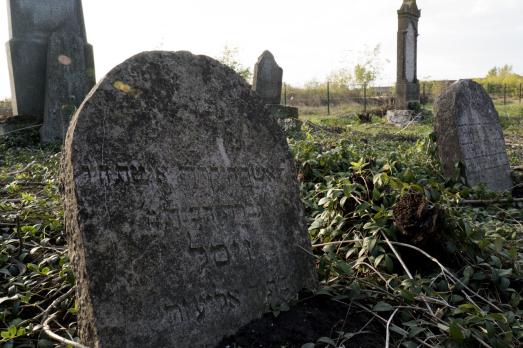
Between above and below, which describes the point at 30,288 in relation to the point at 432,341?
above

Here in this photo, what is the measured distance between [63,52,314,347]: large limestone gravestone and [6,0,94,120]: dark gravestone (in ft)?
24.7

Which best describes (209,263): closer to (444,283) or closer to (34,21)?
(444,283)

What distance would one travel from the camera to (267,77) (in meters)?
13.2

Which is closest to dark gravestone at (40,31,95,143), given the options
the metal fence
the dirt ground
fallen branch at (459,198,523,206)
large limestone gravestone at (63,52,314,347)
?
fallen branch at (459,198,523,206)

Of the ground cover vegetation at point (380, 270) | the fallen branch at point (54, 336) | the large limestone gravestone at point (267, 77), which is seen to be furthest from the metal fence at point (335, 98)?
the fallen branch at point (54, 336)

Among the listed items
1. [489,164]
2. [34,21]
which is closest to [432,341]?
[489,164]

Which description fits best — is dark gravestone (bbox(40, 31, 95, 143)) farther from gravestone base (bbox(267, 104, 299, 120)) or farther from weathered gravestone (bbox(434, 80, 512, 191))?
weathered gravestone (bbox(434, 80, 512, 191))

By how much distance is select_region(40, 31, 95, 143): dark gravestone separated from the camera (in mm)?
8148

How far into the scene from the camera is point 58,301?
2121 mm

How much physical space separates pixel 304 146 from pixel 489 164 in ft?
7.91

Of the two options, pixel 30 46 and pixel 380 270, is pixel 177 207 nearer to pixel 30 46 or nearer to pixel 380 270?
pixel 380 270

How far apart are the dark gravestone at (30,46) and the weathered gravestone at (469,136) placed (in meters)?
6.97

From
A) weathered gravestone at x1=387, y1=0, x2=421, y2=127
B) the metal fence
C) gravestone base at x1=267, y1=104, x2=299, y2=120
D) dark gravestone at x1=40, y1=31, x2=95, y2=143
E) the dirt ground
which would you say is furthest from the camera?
the metal fence

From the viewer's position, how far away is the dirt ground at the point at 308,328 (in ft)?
6.25
